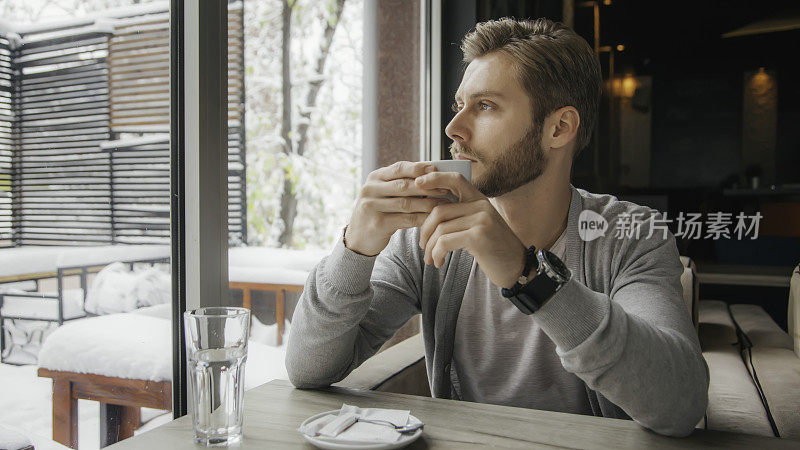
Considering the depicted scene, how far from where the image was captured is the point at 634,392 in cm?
86

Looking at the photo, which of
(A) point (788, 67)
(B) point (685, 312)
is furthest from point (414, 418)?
(A) point (788, 67)

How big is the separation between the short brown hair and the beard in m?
0.07

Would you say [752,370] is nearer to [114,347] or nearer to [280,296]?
[280,296]

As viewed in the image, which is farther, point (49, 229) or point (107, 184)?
point (107, 184)

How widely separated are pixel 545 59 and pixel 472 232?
710 millimetres

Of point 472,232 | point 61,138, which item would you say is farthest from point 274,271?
point 472,232

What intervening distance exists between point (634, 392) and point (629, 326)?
97 millimetres

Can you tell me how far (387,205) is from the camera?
0.99 meters

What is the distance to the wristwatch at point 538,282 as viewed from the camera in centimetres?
87

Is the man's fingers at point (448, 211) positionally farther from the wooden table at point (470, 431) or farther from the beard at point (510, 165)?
the beard at point (510, 165)

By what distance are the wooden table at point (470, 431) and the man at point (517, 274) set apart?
5 cm

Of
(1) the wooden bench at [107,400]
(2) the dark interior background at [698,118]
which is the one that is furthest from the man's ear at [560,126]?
(2) the dark interior background at [698,118]

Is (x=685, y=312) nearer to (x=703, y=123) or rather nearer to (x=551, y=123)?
(x=551, y=123)

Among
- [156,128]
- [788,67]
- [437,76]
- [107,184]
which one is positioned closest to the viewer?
[107,184]
